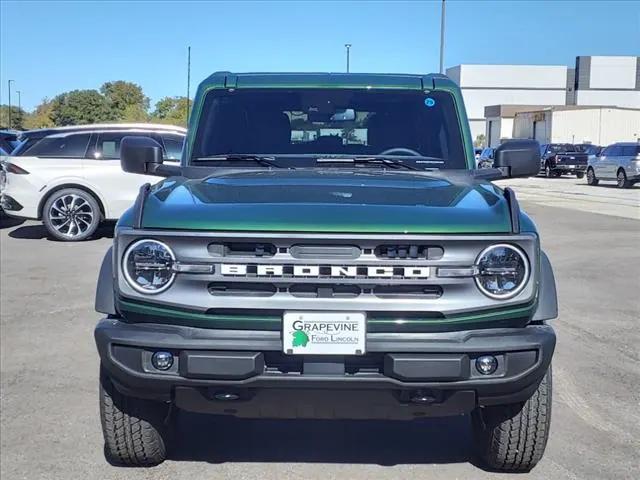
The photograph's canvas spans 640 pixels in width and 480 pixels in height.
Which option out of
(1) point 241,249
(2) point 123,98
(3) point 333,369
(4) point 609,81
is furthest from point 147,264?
(4) point 609,81

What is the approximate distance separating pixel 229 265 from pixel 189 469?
1396mm

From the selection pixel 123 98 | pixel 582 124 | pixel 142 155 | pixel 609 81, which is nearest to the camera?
pixel 142 155

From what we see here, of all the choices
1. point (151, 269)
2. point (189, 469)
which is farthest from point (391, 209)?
point (189, 469)

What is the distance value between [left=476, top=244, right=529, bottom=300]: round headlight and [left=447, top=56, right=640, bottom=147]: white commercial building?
254 feet

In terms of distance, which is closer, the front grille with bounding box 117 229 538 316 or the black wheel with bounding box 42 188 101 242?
the front grille with bounding box 117 229 538 316

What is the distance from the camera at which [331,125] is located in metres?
4.77

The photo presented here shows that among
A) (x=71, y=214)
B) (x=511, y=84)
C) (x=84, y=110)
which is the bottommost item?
(x=71, y=214)

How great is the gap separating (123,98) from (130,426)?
81.6m

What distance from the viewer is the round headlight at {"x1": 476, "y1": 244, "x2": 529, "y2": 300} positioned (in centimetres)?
319

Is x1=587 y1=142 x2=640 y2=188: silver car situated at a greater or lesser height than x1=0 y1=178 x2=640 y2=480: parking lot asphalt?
greater

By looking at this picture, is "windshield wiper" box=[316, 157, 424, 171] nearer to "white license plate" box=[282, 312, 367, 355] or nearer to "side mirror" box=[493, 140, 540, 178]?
"side mirror" box=[493, 140, 540, 178]

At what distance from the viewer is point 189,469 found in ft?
13.1

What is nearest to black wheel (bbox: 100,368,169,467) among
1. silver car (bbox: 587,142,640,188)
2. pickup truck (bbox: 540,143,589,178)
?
silver car (bbox: 587,142,640,188)

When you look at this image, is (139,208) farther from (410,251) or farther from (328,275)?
(410,251)
